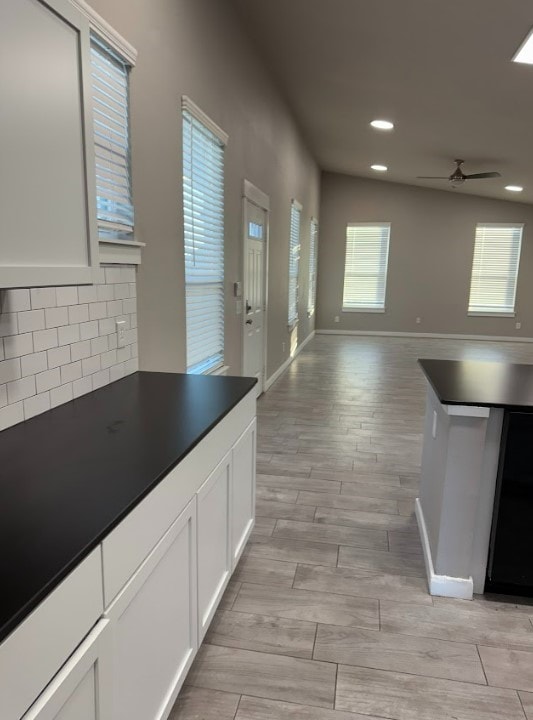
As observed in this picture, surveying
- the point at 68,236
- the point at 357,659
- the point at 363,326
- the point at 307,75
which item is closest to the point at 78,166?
the point at 68,236

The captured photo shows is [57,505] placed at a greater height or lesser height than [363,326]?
greater

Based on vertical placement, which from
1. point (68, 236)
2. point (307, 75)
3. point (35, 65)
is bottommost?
point (68, 236)

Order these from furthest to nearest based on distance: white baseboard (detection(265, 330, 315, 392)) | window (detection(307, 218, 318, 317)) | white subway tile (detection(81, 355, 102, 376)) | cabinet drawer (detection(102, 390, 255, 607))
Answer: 1. window (detection(307, 218, 318, 317))
2. white baseboard (detection(265, 330, 315, 392))
3. white subway tile (detection(81, 355, 102, 376))
4. cabinet drawer (detection(102, 390, 255, 607))

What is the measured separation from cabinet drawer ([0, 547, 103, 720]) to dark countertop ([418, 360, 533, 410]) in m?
1.53

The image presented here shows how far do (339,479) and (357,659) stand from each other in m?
1.60

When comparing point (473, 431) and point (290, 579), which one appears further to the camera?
point (290, 579)

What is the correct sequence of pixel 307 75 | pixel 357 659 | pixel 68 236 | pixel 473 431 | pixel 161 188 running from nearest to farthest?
1. pixel 68 236
2. pixel 357 659
3. pixel 473 431
4. pixel 161 188
5. pixel 307 75

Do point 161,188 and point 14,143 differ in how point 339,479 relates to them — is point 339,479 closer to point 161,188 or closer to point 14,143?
point 161,188

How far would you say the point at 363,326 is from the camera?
35.4 feet

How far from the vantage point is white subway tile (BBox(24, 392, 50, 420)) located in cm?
162

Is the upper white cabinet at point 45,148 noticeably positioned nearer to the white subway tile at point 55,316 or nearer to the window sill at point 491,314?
the white subway tile at point 55,316

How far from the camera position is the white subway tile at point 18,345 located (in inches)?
59.7

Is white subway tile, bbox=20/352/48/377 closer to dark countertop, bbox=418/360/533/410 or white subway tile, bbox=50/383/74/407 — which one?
white subway tile, bbox=50/383/74/407

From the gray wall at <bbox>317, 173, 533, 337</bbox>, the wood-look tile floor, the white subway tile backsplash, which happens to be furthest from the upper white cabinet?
the gray wall at <bbox>317, 173, 533, 337</bbox>
